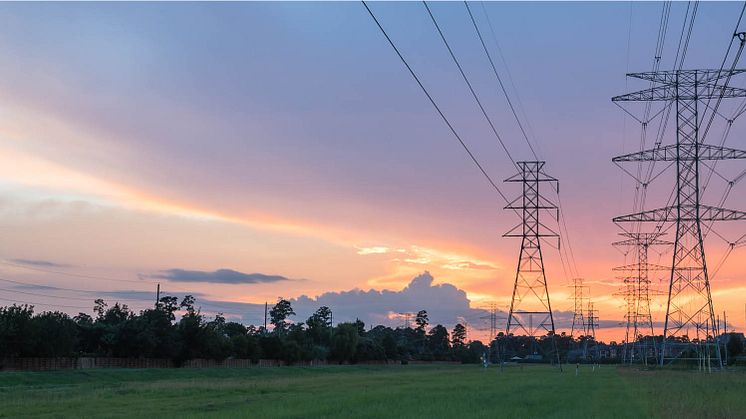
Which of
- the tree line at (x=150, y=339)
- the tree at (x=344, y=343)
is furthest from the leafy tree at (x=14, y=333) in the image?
the tree at (x=344, y=343)

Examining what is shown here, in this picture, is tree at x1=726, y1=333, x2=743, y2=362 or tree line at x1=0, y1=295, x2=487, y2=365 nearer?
tree line at x1=0, y1=295, x2=487, y2=365

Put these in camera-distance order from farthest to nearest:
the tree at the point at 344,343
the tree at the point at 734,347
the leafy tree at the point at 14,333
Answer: the tree at the point at 344,343 < the tree at the point at 734,347 < the leafy tree at the point at 14,333

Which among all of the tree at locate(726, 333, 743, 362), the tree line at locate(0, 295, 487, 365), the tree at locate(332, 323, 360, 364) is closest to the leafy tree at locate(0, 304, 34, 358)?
the tree line at locate(0, 295, 487, 365)

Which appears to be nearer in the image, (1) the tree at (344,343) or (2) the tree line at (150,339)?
(2) the tree line at (150,339)

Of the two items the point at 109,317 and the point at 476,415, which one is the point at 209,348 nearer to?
the point at 109,317

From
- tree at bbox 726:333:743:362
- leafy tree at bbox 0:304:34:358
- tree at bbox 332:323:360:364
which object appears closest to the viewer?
leafy tree at bbox 0:304:34:358

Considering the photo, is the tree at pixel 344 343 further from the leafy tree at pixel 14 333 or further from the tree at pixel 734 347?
the leafy tree at pixel 14 333

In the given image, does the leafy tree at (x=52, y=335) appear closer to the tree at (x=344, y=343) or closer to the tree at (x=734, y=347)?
the tree at (x=344, y=343)

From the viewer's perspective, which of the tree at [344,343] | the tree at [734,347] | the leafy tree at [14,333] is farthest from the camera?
the tree at [344,343]

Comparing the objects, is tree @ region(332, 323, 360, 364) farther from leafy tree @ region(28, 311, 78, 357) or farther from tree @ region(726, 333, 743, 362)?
leafy tree @ region(28, 311, 78, 357)

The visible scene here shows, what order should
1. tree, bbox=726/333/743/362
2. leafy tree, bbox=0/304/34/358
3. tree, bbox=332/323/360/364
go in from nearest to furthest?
leafy tree, bbox=0/304/34/358, tree, bbox=726/333/743/362, tree, bbox=332/323/360/364

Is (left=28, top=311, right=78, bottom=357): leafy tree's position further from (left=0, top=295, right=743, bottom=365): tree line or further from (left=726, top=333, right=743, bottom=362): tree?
(left=726, top=333, right=743, bottom=362): tree

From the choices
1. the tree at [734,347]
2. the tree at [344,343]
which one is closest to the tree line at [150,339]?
the tree at [344,343]

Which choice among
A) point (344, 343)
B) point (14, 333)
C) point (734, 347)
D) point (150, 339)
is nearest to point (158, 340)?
point (150, 339)
